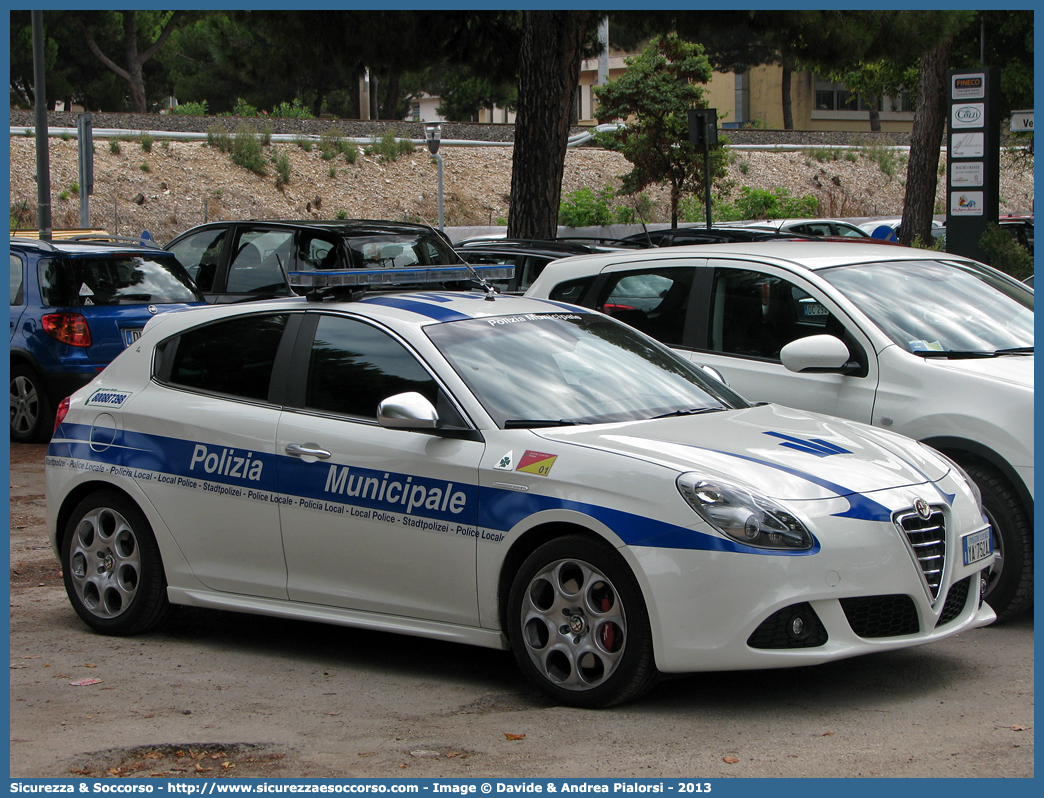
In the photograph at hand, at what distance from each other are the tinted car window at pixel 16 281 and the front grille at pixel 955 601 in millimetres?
9515

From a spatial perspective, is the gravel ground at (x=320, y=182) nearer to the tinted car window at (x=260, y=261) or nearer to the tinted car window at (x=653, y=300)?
the tinted car window at (x=260, y=261)

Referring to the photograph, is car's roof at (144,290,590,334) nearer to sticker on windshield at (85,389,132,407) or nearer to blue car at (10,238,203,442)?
sticker on windshield at (85,389,132,407)

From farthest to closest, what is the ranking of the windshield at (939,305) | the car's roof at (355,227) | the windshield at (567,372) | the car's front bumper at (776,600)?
the car's roof at (355,227), the windshield at (939,305), the windshield at (567,372), the car's front bumper at (776,600)

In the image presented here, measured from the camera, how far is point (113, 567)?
20.9ft

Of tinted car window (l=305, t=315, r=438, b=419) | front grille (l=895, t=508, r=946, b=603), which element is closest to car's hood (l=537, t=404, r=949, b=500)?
front grille (l=895, t=508, r=946, b=603)

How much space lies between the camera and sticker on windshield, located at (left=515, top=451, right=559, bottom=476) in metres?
5.06

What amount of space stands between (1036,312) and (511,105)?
65.1 m

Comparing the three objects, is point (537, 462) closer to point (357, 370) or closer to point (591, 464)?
point (591, 464)

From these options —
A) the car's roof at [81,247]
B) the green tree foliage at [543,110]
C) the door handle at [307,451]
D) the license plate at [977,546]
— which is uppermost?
the green tree foliage at [543,110]

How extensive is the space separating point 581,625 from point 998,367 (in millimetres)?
2865

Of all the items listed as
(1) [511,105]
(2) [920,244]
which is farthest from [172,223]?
(1) [511,105]

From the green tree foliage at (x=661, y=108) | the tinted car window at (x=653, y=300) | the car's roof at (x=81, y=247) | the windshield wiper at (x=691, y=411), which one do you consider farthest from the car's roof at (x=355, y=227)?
the green tree foliage at (x=661, y=108)

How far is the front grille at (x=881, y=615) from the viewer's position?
4832mm
